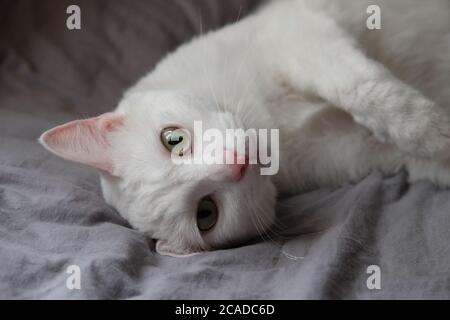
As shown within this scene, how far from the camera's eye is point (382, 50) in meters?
1.52

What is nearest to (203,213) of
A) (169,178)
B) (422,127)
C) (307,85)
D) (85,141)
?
(169,178)

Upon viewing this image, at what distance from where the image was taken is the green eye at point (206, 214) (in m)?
1.25

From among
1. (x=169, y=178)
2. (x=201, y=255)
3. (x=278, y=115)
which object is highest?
(x=278, y=115)

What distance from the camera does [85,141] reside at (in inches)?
50.4

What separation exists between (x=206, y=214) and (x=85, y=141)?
33 cm

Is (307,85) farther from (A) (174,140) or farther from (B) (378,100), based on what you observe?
(A) (174,140)

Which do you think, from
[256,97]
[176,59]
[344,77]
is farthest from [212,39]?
[344,77]

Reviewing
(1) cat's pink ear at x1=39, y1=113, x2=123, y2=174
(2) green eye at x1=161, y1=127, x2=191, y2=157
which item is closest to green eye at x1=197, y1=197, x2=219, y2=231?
(2) green eye at x1=161, y1=127, x2=191, y2=157

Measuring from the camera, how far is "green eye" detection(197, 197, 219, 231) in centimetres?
125

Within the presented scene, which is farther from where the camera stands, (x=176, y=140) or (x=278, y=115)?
(x=278, y=115)

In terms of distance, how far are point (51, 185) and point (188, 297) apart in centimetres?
58

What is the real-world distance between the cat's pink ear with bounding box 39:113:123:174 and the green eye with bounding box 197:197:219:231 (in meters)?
0.23

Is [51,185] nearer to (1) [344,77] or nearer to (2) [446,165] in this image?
(1) [344,77]

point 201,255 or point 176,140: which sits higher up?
point 176,140
